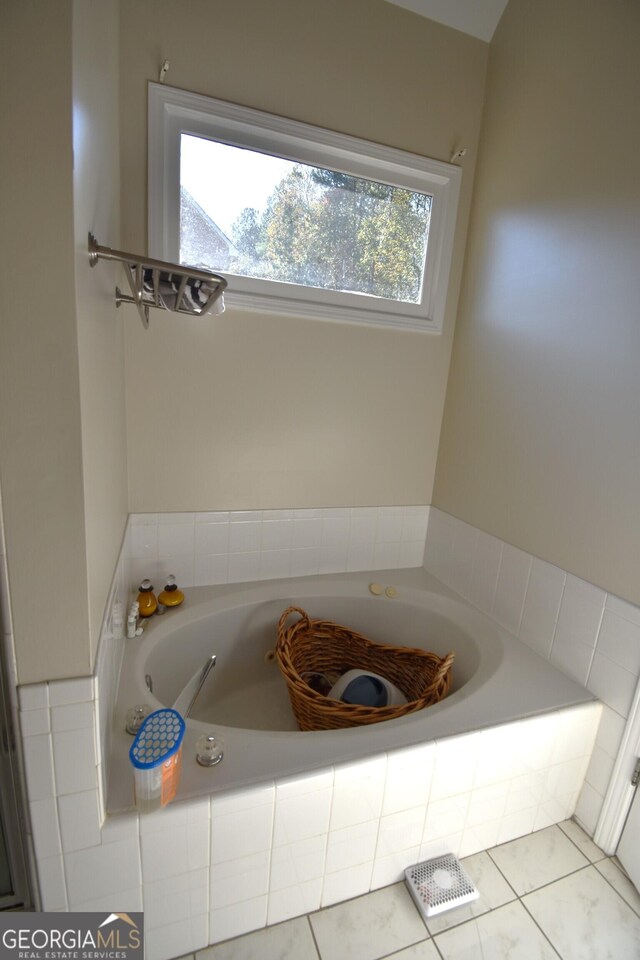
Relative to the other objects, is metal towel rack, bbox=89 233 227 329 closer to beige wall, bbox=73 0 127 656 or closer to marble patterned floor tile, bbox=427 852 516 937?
beige wall, bbox=73 0 127 656

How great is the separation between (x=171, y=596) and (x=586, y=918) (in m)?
1.47

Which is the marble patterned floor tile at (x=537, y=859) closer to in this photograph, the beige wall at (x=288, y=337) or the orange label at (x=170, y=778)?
the orange label at (x=170, y=778)

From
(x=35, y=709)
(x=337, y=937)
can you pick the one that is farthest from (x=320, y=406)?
(x=337, y=937)

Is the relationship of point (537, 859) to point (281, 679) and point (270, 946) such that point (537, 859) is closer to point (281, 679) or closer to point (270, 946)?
point (270, 946)

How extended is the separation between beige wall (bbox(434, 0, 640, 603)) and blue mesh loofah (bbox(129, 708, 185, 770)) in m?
1.19

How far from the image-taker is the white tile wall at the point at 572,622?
3.93 feet

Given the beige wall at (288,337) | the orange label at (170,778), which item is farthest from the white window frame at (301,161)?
the orange label at (170,778)

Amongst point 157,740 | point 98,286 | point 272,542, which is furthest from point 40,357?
point 272,542

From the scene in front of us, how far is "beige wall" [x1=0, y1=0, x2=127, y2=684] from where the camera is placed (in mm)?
576

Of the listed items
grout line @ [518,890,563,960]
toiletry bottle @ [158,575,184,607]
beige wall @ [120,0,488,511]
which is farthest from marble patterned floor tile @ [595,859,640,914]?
toiletry bottle @ [158,575,184,607]

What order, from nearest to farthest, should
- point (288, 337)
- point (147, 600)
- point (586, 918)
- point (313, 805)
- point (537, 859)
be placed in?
1. point (313, 805)
2. point (586, 918)
3. point (537, 859)
4. point (147, 600)
5. point (288, 337)

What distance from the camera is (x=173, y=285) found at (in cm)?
101

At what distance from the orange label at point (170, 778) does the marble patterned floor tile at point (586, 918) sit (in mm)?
982

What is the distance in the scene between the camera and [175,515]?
5.37 feet
